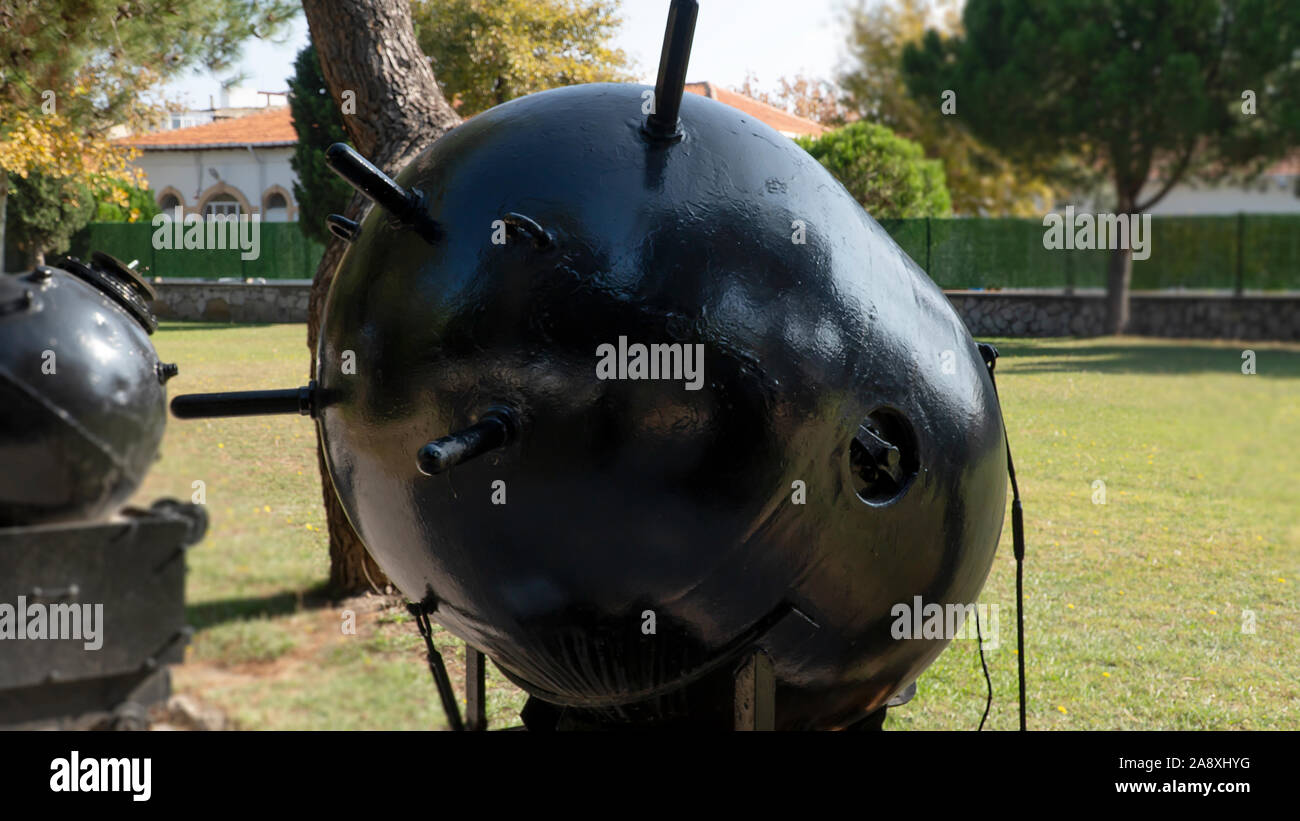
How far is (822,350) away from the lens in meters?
2.21

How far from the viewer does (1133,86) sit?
174cm

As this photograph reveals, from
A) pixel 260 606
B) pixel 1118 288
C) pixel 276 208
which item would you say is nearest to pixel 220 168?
pixel 276 208

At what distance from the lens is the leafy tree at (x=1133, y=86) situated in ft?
5.22

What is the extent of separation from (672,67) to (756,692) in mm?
1350

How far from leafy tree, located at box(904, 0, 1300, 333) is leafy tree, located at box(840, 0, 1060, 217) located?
36 mm

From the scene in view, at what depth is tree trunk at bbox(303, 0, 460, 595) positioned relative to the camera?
538cm

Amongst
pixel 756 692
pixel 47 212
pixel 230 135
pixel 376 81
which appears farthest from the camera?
pixel 230 135

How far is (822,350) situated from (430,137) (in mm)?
3745

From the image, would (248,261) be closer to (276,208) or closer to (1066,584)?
(276,208)

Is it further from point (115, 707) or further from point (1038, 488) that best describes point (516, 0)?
point (115, 707)

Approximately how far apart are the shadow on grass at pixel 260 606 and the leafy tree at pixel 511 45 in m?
9.63
